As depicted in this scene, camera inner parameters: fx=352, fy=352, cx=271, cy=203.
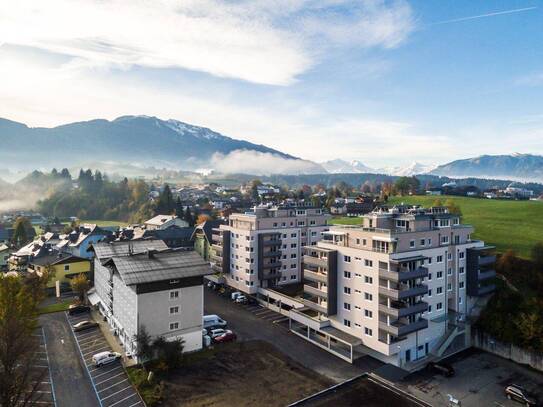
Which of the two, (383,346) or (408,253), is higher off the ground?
(408,253)

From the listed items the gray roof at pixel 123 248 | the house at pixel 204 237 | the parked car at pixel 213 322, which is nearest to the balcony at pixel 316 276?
the parked car at pixel 213 322

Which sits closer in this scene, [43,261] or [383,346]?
[383,346]

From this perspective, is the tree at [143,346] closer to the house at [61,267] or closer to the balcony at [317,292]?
the balcony at [317,292]

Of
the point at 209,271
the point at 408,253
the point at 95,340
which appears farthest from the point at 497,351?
the point at 95,340

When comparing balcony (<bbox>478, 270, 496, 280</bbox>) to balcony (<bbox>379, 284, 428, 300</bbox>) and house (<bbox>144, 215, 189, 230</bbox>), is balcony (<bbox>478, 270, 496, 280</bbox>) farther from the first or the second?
house (<bbox>144, 215, 189, 230</bbox>)

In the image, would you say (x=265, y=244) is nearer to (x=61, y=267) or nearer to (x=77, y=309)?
(x=77, y=309)

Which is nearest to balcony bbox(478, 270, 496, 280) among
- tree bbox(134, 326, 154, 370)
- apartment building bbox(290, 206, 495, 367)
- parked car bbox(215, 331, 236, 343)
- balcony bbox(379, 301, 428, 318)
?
apartment building bbox(290, 206, 495, 367)

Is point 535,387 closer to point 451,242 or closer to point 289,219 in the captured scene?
point 451,242
